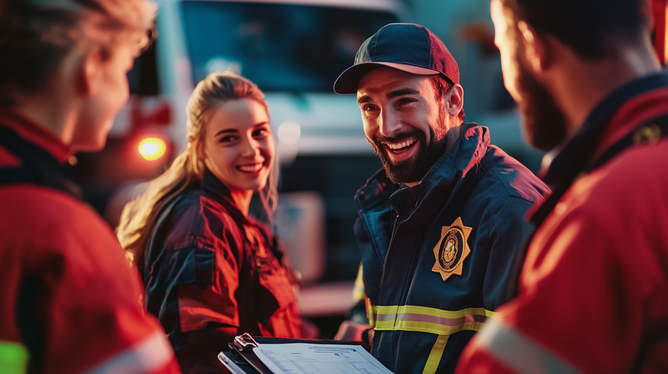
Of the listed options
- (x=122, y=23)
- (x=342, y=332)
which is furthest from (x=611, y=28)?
(x=342, y=332)

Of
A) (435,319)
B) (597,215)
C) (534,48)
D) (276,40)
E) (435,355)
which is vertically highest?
(276,40)

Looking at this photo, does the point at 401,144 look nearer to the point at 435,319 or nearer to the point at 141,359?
the point at 435,319

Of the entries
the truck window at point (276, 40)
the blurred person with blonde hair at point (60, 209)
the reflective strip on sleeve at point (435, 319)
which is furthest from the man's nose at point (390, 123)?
the truck window at point (276, 40)

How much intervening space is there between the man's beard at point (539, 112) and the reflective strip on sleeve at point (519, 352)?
480 mm

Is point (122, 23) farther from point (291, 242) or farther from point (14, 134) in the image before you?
point (291, 242)

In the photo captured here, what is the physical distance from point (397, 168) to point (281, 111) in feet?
10.5

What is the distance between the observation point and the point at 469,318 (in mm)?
1850

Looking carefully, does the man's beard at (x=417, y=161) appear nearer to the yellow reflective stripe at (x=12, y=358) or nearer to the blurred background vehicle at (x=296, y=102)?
the yellow reflective stripe at (x=12, y=358)

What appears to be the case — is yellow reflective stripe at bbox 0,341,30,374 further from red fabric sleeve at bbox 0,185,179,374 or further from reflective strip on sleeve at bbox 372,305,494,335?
reflective strip on sleeve at bbox 372,305,494,335

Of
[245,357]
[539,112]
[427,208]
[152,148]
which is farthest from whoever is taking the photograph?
[152,148]

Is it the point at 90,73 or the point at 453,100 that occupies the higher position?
the point at 90,73

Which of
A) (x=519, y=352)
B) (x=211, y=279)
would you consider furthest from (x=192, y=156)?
(x=519, y=352)

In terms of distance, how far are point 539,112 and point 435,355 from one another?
894mm

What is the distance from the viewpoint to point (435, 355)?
6.10 feet
